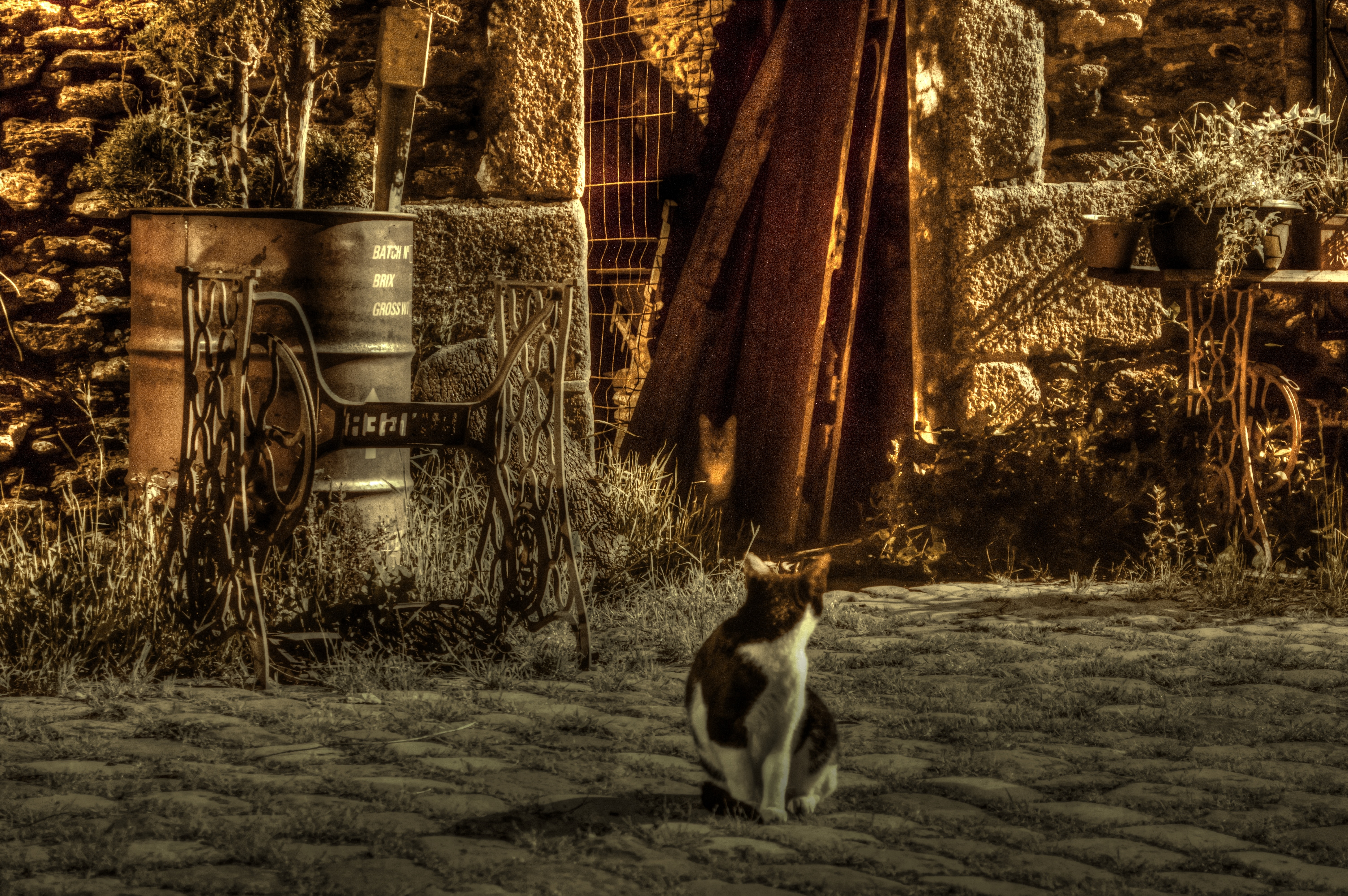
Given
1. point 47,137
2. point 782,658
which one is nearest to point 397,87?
point 47,137

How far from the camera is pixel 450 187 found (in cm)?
550

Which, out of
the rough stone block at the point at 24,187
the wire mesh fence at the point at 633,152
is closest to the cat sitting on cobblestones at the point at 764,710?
the rough stone block at the point at 24,187

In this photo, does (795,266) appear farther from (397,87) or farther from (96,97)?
(96,97)

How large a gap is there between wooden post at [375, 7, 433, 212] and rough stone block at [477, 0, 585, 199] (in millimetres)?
443

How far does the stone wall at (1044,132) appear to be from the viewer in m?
5.59

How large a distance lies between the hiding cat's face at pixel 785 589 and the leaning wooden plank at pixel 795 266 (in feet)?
11.6

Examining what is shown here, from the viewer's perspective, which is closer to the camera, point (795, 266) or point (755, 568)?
point (755, 568)

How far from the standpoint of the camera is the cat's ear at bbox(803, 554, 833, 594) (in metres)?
2.73

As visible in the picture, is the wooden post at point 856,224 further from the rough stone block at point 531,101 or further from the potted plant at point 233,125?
the potted plant at point 233,125

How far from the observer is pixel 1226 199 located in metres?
5.03

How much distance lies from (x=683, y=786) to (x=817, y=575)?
52 centimetres

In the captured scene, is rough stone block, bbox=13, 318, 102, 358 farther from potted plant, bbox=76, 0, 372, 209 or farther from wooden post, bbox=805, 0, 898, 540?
wooden post, bbox=805, 0, 898, 540

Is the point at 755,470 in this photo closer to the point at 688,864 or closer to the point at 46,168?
the point at 46,168

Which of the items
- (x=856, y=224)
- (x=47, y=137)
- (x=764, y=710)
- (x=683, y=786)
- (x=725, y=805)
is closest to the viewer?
(x=764, y=710)
